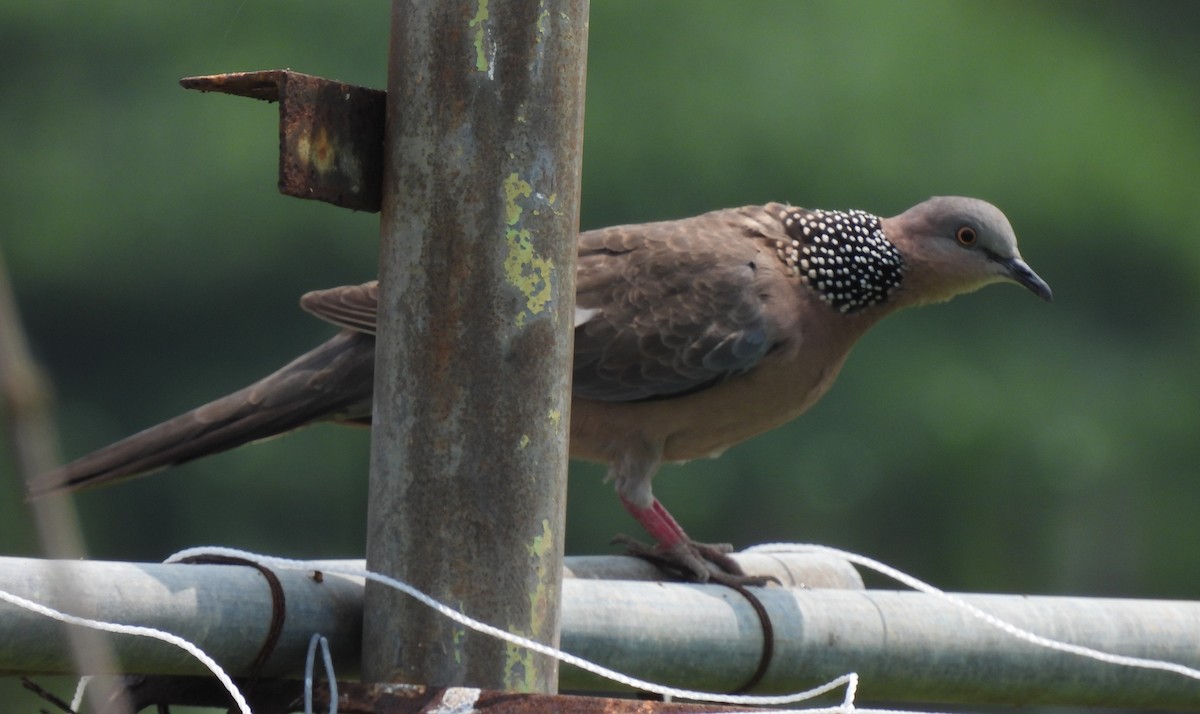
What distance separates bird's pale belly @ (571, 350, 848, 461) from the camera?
3732 mm

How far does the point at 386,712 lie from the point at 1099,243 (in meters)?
10.00

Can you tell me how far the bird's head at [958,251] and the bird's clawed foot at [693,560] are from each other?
0.88m

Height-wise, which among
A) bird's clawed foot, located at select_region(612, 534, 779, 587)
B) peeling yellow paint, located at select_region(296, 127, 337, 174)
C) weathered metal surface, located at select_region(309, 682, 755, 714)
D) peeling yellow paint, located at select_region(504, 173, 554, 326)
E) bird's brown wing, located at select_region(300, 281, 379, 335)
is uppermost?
peeling yellow paint, located at select_region(296, 127, 337, 174)

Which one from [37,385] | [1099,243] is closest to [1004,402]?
[1099,243]

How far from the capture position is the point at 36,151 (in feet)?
36.5

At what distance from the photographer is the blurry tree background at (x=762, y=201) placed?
10.5 meters

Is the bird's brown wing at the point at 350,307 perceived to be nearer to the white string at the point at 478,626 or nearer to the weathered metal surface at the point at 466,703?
the white string at the point at 478,626

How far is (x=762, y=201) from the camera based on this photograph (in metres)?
10.3

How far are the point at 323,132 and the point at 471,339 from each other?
259 mm

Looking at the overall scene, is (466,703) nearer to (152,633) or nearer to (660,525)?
(152,633)

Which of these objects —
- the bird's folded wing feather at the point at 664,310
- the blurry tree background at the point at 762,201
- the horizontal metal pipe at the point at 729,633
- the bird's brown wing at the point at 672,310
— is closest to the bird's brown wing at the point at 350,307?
the bird's folded wing feather at the point at 664,310

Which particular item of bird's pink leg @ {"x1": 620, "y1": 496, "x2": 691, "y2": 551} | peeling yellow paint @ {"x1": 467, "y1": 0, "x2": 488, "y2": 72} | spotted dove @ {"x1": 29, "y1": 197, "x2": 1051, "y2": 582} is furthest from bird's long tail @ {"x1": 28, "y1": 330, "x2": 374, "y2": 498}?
peeling yellow paint @ {"x1": 467, "y1": 0, "x2": 488, "y2": 72}

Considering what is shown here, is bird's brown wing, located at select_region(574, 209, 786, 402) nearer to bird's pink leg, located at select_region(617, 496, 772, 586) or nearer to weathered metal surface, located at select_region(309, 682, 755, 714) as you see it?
bird's pink leg, located at select_region(617, 496, 772, 586)

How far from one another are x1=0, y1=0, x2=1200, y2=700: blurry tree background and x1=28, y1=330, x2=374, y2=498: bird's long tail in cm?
667
